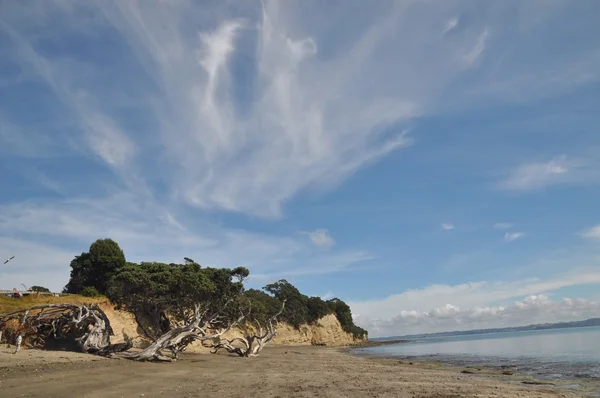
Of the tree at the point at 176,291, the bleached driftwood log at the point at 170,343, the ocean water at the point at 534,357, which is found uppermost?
the tree at the point at 176,291

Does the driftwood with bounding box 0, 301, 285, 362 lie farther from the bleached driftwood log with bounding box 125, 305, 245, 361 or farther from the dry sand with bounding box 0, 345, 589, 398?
the dry sand with bounding box 0, 345, 589, 398

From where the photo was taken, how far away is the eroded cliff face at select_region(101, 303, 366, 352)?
34.4 m

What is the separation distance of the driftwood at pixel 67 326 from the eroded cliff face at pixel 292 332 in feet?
20.9

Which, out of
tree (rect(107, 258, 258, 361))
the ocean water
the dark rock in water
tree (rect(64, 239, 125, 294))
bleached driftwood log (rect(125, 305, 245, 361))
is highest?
tree (rect(64, 239, 125, 294))

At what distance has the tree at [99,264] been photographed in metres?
45.4

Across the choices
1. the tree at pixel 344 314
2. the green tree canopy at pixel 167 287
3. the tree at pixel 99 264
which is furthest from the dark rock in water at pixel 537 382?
the tree at pixel 344 314

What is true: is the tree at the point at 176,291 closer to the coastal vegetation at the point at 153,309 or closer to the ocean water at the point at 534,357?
the coastal vegetation at the point at 153,309

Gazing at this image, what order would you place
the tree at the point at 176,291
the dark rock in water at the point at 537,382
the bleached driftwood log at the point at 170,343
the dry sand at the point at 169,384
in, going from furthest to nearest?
the tree at the point at 176,291
the bleached driftwood log at the point at 170,343
the dark rock in water at the point at 537,382
the dry sand at the point at 169,384

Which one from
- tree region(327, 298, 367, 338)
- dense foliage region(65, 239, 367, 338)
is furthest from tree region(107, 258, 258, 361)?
tree region(327, 298, 367, 338)

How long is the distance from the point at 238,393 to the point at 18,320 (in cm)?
1915

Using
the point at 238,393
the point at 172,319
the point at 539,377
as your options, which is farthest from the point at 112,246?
the point at 539,377

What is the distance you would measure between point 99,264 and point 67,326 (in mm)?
21226

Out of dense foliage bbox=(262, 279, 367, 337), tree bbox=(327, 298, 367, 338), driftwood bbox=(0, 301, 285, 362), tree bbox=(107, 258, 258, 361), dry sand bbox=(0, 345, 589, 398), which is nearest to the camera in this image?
dry sand bbox=(0, 345, 589, 398)

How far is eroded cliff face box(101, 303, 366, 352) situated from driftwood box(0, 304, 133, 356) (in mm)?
6375
